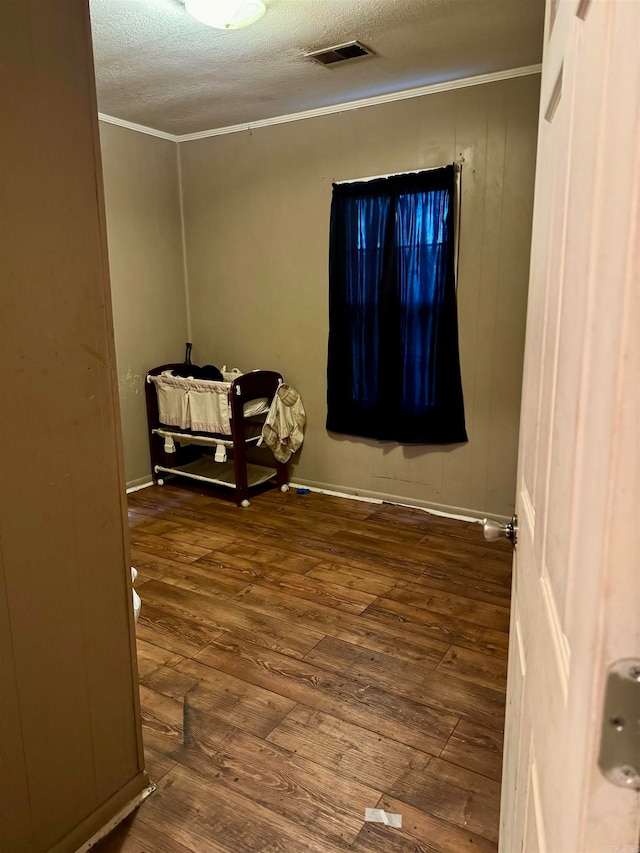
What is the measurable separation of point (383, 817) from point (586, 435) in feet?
5.04

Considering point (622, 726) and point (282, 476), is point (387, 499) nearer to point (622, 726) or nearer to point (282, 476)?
point (282, 476)

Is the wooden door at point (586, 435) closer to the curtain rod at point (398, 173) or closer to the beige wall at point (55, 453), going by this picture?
the beige wall at point (55, 453)

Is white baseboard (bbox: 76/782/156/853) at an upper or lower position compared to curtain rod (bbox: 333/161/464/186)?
lower

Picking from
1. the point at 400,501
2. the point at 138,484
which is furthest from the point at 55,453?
the point at 138,484

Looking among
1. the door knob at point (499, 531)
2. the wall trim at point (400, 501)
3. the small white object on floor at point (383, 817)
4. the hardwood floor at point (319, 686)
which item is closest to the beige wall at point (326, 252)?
the wall trim at point (400, 501)

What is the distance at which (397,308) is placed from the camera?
367 centimetres

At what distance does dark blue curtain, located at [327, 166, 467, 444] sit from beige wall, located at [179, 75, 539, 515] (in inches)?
4.4

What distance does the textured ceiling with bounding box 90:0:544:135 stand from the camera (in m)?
2.49

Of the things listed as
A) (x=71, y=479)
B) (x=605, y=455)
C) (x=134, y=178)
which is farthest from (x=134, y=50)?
(x=605, y=455)

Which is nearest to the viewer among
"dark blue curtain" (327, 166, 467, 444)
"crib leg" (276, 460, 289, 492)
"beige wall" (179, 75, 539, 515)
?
"beige wall" (179, 75, 539, 515)

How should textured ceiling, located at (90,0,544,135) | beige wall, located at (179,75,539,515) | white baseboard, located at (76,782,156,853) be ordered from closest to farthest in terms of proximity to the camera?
white baseboard, located at (76,782,156,853), textured ceiling, located at (90,0,544,135), beige wall, located at (179,75,539,515)

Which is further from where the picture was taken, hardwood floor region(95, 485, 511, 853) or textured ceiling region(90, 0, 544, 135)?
textured ceiling region(90, 0, 544, 135)

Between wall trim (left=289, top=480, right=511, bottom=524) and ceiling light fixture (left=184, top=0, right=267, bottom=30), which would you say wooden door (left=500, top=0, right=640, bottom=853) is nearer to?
ceiling light fixture (left=184, top=0, right=267, bottom=30)

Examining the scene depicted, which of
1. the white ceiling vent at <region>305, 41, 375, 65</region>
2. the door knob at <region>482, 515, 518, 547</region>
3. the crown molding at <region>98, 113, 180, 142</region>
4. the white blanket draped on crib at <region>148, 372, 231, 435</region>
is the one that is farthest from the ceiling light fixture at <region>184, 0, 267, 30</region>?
the door knob at <region>482, 515, 518, 547</region>
